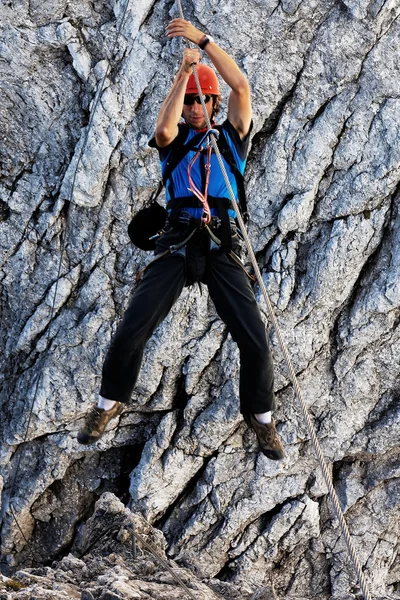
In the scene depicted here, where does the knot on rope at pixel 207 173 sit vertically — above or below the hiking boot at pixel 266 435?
above

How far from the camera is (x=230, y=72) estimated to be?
21.9 feet

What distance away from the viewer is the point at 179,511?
1247 centimetres

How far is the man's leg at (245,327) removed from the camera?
6781 mm

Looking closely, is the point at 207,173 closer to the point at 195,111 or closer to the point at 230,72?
the point at 195,111

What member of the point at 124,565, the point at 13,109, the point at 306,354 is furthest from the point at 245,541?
the point at 13,109

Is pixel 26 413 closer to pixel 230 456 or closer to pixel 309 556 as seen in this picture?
pixel 230 456

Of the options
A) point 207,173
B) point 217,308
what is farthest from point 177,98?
point 217,308

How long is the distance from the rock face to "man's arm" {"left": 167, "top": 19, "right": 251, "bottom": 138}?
13.9ft

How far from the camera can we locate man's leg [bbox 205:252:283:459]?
6781 millimetres

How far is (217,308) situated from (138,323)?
816mm

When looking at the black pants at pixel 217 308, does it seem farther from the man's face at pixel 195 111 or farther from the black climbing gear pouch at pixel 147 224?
the man's face at pixel 195 111

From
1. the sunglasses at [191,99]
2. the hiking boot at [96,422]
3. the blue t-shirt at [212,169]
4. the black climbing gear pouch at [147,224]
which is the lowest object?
the hiking boot at [96,422]

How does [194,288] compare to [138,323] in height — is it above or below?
above

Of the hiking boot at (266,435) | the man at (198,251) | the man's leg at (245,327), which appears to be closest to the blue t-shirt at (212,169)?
the man at (198,251)
